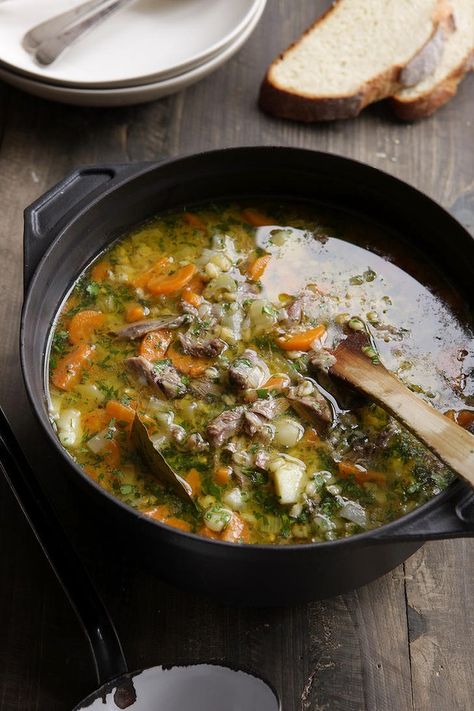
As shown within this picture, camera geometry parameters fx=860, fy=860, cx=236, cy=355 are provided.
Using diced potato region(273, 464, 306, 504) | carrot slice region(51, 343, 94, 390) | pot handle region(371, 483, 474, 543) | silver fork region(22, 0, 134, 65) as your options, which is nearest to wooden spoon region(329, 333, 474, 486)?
pot handle region(371, 483, 474, 543)

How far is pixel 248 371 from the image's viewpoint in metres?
3.01

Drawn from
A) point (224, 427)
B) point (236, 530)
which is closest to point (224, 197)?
point (224, 427)

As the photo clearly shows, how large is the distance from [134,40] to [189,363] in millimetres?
1912

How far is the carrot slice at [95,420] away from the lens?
296 cm

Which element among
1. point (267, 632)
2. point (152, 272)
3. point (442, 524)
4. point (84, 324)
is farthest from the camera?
point (152, 272)

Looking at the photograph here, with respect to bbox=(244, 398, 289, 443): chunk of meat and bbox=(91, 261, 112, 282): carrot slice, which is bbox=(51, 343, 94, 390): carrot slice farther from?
bbox=(244, 398, 289, 443): chunk of meat

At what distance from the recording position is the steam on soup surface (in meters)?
2.82

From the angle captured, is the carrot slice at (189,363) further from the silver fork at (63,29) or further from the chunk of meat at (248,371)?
the silver fork at (63,29)

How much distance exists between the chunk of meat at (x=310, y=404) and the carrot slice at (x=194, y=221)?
2.86 ft

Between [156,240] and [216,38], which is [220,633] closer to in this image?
[156,240]

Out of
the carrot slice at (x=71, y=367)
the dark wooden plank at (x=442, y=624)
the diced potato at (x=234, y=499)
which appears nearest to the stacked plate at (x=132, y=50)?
the carrot slice at (x=71, y=367)

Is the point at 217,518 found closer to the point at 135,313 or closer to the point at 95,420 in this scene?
the point at 95,420

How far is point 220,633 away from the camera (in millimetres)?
2961

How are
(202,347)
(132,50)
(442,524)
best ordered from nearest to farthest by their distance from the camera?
(442,524)
(202,347)
(132,50)
